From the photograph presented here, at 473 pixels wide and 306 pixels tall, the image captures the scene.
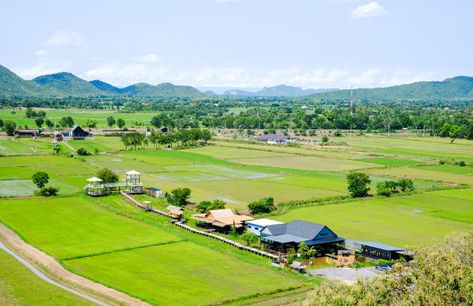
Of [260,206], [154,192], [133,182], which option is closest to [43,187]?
[133,182]

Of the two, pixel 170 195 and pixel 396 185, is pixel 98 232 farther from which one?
pixel 396 185

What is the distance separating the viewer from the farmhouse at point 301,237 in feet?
141

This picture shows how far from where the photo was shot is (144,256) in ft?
133

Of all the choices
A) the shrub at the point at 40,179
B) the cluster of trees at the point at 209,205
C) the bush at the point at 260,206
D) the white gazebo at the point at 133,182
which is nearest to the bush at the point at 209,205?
the cluster of trees at the point at 209,205

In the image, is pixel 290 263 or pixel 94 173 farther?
pixel 94 173

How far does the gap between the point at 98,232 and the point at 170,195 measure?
1562 cm

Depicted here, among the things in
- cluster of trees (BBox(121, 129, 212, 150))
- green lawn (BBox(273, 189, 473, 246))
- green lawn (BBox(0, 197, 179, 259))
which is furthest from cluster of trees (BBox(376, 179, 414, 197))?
cluster of trees (BBox(121, 129, 212, 150))

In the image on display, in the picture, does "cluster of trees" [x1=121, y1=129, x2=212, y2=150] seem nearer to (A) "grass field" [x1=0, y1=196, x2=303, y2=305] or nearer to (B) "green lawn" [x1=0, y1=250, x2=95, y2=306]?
(A) "grass field" [x1=0, y1=196, x2=303, y2=305]

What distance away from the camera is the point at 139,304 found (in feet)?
103

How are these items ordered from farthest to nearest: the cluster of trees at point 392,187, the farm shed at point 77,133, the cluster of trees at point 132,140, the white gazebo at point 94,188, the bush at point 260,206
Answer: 1. the farm shed at point 77,133
2. the cluster of trees at point 132,140
3. the cluster of trees at point 392,187
4. the white gazebo at point 94,188
5. the bush at point 260,206

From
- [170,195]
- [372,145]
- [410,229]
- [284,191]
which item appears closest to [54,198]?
[170,195]

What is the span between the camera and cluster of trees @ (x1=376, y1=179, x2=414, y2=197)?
63.8 m

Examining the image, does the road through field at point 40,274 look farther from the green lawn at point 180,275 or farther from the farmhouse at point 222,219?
the farmhouse at point 222,219

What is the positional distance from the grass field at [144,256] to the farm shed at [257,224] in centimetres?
441
